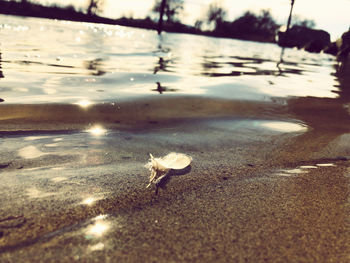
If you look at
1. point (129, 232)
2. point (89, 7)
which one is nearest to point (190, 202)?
point (129, 232)

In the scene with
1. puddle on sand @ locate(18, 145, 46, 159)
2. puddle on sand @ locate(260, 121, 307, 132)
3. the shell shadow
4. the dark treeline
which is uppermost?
the dark treeline

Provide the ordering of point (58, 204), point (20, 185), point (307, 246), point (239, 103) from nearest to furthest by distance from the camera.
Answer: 1. point (307, 246)
2. point (58, 204)
3. point (20, 185)
4. point (239, 103)

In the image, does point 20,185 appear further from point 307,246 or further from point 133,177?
point 307,246

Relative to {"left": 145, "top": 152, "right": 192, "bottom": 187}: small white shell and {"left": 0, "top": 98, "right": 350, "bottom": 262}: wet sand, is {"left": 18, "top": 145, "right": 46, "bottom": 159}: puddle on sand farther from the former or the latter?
{"left": 145, "top": 152, "right": 192, "bottom": 187}: small white shell

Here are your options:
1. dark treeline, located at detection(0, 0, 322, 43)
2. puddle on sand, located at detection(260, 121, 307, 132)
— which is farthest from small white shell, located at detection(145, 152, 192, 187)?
dark treeline, located at detection(0, 0, 322, 43)

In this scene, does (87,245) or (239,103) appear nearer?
(87,245)

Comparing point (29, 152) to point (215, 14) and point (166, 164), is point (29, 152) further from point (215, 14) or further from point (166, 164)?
point (215, 14)
